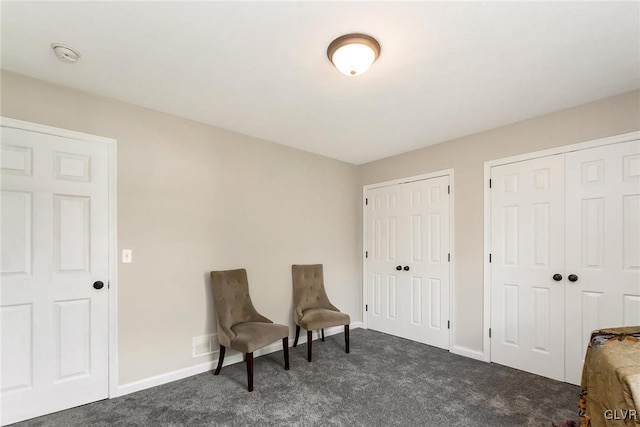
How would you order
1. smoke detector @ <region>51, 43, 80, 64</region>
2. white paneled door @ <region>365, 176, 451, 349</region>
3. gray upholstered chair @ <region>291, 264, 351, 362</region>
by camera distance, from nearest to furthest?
smoke detector @ <region>51, 43, 80, 64</region> < gray upholstered chair @ <region>291, 264, 351, 362</region> < white paneled door @ <region>365, 176, 451, 349</region>

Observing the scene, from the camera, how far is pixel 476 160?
10.8 feet

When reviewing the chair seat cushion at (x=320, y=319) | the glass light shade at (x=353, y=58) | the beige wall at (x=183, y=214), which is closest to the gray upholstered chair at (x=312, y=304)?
the chair seat cushion at (x=320, y=319)

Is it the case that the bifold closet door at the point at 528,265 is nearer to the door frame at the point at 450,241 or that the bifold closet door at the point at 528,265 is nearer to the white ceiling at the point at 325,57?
the door frame at the point at 450,241

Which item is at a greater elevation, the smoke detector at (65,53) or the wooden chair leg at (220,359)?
the smoke detector at (65,53)

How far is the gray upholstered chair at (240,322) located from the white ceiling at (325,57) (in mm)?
1604

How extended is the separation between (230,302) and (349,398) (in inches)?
54.3

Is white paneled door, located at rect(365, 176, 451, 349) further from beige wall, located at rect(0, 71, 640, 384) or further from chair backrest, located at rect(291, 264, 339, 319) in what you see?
chair backrest, located at rect(291, 264, 339, 319)

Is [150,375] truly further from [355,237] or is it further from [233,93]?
[355,237]

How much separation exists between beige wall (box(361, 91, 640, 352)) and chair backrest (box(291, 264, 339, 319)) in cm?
154

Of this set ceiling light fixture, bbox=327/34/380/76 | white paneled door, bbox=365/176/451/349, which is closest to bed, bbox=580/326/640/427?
ceiling light fixture, bbox=327/34/380/76

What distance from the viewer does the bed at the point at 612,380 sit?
1093 millimetres

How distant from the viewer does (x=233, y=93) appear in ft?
7.82

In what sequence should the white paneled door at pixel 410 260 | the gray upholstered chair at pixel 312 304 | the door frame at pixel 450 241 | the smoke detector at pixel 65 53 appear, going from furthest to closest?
the white paneled door at pixel 410 260
the door frame at pixel 450 241
the gray upholstered chair at pixel 312 304
the smoke detector at pixel 65 53

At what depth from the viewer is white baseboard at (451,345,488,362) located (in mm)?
3141
